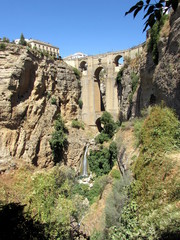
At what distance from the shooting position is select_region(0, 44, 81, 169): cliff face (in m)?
17.8

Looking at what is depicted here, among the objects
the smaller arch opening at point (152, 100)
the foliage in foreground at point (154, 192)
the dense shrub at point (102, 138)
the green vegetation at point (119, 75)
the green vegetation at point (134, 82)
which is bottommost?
the dense shrub at point (102, 138)

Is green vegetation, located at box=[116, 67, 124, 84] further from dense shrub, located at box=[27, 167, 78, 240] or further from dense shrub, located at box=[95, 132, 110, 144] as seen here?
dense shrub, located at box=[27, 167, 78, 240]

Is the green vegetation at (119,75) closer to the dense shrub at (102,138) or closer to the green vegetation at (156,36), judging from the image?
the dense shrub at (102,138)

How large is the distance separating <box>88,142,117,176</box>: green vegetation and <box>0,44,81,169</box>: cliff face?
4.37 m

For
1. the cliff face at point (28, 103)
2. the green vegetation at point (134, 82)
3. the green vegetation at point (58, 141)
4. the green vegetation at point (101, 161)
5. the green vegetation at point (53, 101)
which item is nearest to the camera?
the cliff face at point (28, 103)

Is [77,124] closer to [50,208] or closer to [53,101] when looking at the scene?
[53,101]

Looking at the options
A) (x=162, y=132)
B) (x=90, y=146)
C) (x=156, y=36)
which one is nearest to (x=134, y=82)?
(x=156, y=36)

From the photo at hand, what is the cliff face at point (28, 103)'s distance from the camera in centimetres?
1784

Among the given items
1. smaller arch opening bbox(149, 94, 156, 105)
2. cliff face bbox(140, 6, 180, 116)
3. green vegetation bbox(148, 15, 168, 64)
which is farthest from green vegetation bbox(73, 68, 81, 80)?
green vegetation bbox(148, 15, 168, 64)

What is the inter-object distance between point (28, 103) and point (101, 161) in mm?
8967

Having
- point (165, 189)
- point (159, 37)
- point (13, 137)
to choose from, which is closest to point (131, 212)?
point (165, 189)

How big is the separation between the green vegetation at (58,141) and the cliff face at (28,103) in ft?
1.71

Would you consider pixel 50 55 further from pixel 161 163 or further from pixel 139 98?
pixel 161 163

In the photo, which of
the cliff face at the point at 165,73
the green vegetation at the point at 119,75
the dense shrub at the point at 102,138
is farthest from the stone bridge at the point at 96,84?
the cliff face at the point at 165,73
